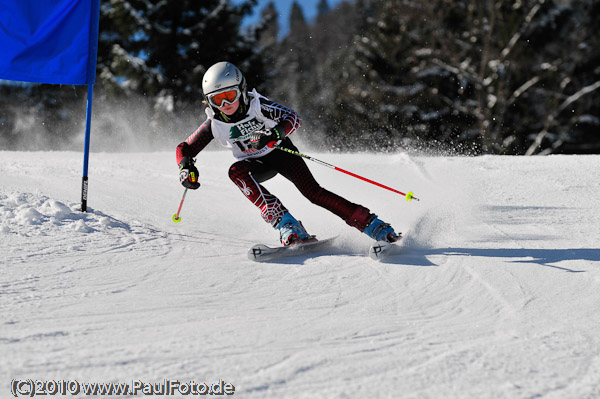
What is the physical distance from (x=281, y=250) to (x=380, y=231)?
677 millimetres

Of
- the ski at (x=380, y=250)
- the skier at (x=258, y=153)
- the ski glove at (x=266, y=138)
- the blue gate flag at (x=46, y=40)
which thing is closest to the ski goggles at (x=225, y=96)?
the skier at (x=258, y=153)

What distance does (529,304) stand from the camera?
267cm

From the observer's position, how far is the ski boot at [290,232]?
12.1 ft

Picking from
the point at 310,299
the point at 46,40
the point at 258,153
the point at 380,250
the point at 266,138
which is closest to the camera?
the point at 310,299

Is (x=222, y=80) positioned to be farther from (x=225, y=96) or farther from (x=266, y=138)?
(x=266, y=138)

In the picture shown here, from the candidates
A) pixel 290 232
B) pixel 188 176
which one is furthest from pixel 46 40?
pixel 290 232

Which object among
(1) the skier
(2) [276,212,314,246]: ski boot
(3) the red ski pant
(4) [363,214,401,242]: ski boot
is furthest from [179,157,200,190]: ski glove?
(4) [363,214,401,242]: ski boot

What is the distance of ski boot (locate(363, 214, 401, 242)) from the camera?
144 inches

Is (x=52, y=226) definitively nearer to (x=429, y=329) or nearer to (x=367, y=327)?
(x=367, y=327)

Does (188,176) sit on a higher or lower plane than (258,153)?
lower

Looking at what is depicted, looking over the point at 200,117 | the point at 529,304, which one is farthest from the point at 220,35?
the point at 529,304

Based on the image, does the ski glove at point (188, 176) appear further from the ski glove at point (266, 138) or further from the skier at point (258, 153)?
the ski glove at point (266, 138)

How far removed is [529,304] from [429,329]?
0.64 metres

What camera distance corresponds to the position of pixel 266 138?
3.83 meters
